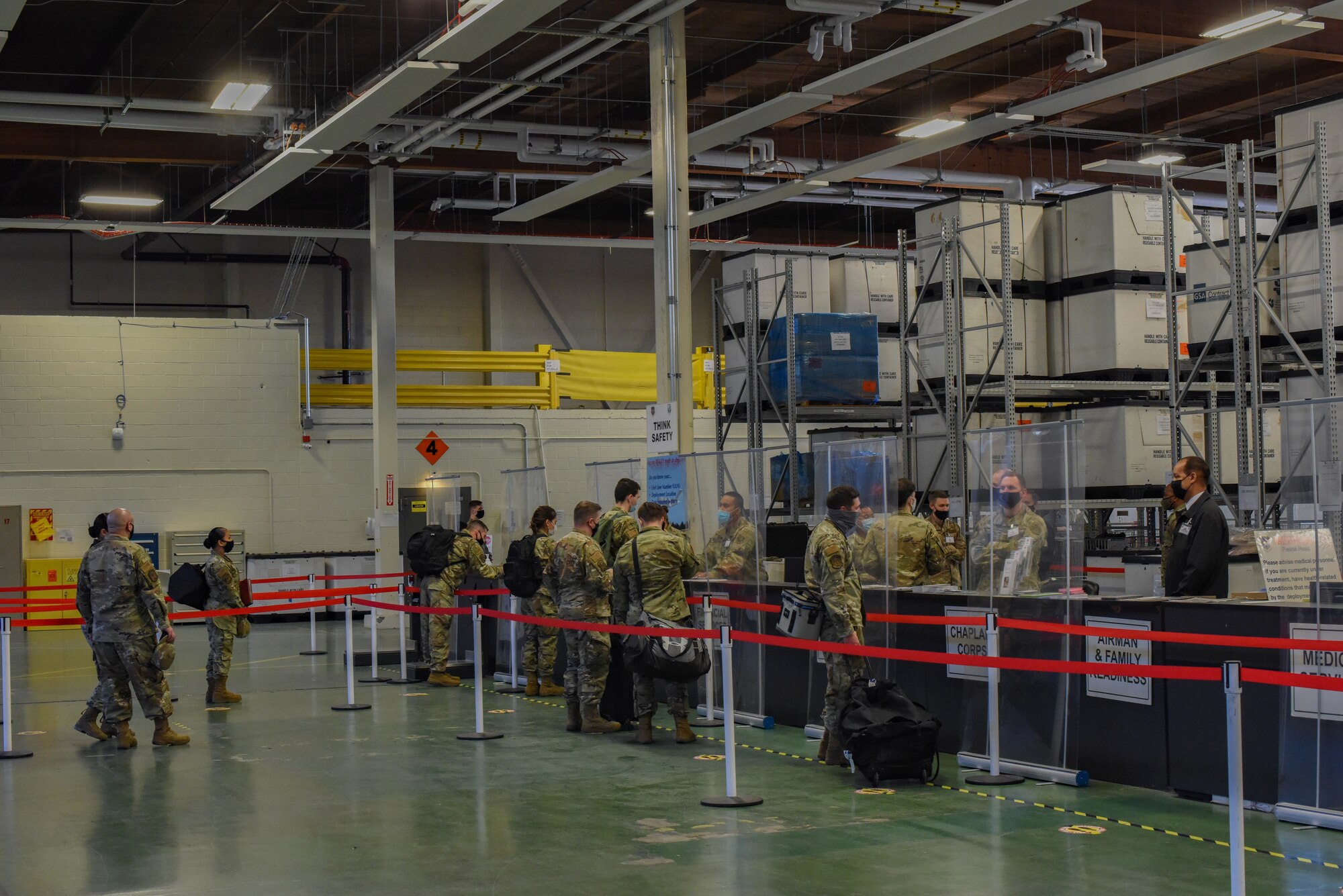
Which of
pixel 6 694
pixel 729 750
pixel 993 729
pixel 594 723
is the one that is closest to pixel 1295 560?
pixel 993 729

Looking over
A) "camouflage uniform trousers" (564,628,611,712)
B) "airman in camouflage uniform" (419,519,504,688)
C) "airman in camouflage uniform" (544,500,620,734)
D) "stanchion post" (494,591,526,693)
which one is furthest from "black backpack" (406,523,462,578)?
"camouflage uniform trousers" (564,628,611,712)

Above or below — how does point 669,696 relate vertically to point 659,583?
below

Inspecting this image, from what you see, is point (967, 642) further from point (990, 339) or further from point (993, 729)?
point (990, 339)

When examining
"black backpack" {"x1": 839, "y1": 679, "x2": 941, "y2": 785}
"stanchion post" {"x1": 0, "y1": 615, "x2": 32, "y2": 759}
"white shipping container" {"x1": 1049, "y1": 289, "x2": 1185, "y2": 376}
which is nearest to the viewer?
"black backpack" {"x1": 839, "y1": 679, "x2": 941, "y2": 785}

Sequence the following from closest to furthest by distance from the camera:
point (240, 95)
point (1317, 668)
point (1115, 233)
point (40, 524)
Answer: point (1317, 668)
point (1115, 233)
point (240, 95)
point (40, 524)

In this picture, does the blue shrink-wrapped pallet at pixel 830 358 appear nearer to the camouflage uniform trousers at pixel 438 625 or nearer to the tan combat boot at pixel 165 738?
the camouflage uniform trousers at pixel 438 625

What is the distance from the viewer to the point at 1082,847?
6.80 meters

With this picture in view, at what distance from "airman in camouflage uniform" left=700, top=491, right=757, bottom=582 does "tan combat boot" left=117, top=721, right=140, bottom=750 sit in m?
4.59

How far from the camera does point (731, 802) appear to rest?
7945 mm

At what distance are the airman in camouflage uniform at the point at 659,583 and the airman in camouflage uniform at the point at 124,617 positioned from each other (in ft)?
11.3

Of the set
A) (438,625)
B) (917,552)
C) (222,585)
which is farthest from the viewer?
(438,625)

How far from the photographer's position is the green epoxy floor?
6.38 metres

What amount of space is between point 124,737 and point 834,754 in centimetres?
538

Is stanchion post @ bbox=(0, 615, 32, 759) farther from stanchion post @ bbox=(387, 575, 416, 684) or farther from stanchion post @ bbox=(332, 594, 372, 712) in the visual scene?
stanchion post @ bbox=(387, 575, 416, 684)
